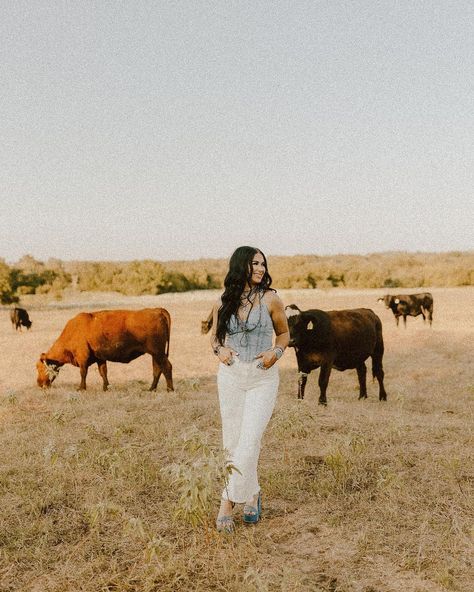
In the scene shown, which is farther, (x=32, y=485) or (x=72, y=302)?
(x=72, y=302)

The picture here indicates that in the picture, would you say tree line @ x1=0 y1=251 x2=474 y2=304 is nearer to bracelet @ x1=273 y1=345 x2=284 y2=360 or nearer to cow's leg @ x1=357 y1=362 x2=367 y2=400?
cow's leg @ x1=357 y1=362 x2=367 y2=400

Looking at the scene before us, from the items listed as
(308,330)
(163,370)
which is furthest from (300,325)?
(163,370)

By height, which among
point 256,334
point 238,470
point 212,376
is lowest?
point 212,376

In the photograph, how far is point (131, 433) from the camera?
7031mm

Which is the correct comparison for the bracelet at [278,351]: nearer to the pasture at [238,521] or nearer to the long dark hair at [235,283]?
the long dark hair at [235,283]

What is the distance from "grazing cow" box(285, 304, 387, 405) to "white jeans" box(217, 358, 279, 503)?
172 inches

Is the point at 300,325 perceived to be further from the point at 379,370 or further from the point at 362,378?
the point at 379,370

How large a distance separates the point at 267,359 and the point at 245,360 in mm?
186

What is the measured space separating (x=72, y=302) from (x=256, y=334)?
3499 centimetres

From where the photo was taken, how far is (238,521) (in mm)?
4238

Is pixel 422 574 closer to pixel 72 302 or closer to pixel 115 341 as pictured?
pixel 115 341

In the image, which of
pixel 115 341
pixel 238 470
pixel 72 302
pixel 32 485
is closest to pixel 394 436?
pixel 238 470

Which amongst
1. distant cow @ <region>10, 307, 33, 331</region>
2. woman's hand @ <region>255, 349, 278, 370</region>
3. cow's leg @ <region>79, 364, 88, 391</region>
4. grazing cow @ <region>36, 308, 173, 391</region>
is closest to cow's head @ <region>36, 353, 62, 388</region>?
grazing cow @ <region>36, 308, 173, 391</region>

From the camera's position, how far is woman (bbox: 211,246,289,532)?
386 cm
